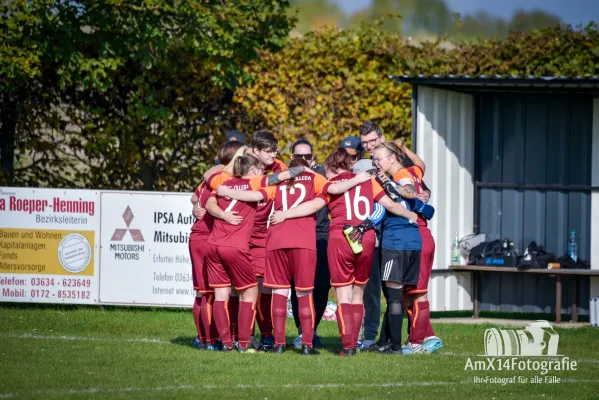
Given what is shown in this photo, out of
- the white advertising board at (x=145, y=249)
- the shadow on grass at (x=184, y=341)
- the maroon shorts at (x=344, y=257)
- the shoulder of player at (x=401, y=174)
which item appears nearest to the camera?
the maroon shorts at (x=344, y=257)

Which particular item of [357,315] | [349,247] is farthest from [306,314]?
[349,247]

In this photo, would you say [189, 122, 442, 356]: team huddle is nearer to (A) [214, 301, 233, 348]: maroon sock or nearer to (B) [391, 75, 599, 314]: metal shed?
(A) [214, 301, 233, 348]: maroon sock

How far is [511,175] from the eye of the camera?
14078mm

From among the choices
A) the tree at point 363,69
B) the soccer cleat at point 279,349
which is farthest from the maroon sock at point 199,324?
the tree at point 363,69

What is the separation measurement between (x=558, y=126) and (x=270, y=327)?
578 cm

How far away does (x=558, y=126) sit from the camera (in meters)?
13.8

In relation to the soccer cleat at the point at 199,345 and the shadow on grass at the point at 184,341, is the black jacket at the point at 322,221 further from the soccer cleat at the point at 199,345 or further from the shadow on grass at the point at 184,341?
the shadow on grass at the point at 184,341

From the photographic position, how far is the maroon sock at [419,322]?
9922mm

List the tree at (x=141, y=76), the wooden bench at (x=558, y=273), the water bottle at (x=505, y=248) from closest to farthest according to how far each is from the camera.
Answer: the wooden bench at (x=558, y=273)
the water bottle at (x=505, y=248)
the tree at (x=141, y=76)

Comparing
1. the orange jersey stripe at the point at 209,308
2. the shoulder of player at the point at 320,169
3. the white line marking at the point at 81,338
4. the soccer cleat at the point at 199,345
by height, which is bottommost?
the white line marking at the point at 81,338

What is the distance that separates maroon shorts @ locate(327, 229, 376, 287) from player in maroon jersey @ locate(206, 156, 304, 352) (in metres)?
0.75

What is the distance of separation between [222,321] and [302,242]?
3.62 ft

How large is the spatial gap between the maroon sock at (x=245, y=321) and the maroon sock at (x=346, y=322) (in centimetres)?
83

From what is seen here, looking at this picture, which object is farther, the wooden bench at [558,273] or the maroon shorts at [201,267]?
the wooden bench at [558,273]
